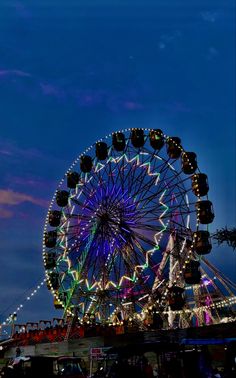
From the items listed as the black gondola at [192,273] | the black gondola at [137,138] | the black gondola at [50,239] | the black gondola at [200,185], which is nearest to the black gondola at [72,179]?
the black gondola at [50,239]

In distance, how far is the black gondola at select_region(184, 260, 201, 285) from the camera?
88.6 ft

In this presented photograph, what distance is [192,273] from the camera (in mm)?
27188

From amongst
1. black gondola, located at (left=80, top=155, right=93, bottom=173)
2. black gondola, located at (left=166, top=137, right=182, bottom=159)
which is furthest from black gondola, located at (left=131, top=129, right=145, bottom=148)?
black gondola, located at (left=80, top=155, right=93, bottom=173)

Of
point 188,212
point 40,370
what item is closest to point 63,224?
point 188,212

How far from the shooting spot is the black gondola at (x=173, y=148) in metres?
31.2

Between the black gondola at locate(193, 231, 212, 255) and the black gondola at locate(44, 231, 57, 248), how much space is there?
11001 millimetres

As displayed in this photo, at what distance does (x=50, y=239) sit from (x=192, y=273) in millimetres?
11423

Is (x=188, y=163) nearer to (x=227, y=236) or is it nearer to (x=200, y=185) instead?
(x=200, y=185)

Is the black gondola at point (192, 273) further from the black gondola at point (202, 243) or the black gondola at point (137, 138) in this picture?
the black gondola at point (137, 138)

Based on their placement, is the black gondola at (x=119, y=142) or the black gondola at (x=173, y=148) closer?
the black gondola at (x=173, y=148)

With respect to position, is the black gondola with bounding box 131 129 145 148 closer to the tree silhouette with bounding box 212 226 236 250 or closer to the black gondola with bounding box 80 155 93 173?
the black gondola with bounding box 80 155 93 173

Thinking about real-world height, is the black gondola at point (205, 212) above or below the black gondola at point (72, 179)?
below

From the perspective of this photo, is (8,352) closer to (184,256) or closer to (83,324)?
(83,324)

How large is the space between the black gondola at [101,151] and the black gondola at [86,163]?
805mm
